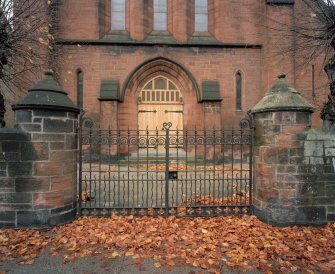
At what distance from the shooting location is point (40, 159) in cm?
376

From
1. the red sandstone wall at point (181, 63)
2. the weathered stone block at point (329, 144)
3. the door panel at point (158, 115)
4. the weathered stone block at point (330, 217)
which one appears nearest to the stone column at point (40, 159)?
the weathered stone block at point (329, 144)

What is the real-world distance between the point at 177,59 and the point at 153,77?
151cm

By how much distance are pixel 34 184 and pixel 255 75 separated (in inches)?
413

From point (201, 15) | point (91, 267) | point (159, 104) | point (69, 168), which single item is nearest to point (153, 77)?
point (159, 104)

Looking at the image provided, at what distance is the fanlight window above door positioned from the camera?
1066cm

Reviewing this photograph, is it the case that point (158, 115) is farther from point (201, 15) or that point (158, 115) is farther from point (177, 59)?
point (201, 15)

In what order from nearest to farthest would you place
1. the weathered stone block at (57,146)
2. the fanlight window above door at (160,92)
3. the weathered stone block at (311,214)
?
1. the weathered stone block at (57,146)
2. the weathered stone block at (311,214)
3. the fanlight window above door at (160,92)

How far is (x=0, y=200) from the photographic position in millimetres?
3742

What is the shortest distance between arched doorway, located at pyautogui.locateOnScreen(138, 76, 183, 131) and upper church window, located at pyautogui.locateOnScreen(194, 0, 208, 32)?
3341 mm

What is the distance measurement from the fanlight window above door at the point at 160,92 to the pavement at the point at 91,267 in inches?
337

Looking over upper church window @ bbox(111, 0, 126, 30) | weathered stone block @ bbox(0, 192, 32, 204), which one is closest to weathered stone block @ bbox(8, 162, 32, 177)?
weathered stone block @ bbox(0, 192, 32, 204)

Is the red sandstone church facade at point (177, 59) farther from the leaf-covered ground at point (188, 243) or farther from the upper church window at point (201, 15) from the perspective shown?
the leaf-covered ground at point (188, 243)

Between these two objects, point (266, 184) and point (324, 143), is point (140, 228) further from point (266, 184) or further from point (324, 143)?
point (324, 143)

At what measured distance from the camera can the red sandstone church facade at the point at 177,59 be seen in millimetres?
9875
